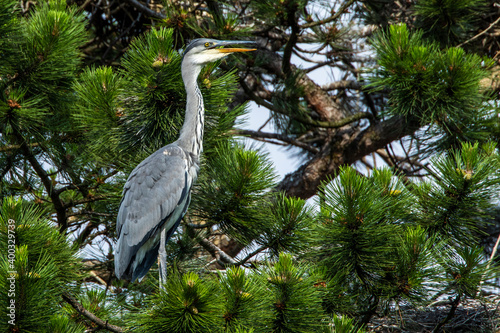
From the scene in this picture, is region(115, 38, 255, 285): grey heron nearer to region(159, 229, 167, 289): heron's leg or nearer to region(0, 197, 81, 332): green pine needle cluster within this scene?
region(159, 229, 167, 289): heron's leg

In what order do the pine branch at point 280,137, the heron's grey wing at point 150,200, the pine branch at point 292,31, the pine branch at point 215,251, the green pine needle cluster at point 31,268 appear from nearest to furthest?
the green pine needle cluster at point 31,268 < the heron's grey wing at point 150,200 < the pine branch at point 215,251 < the pine branch at point 292,31 < the pine branch at point 280,137

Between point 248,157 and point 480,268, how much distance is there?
1.31m

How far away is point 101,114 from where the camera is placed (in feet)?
10.3

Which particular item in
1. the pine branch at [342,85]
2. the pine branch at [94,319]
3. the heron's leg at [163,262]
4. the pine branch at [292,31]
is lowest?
the pine branch at [94,319]

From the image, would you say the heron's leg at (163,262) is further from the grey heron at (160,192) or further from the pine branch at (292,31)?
the pine branch at (292,31)

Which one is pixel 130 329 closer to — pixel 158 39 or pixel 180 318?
pixel 180 318

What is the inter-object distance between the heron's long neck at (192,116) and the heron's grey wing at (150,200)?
0.27 ft

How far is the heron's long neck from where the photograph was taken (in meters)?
3.21

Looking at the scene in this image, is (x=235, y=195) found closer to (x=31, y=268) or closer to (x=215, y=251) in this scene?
(x=215, y=251)

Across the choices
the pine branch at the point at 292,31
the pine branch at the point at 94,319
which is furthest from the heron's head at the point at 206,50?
the pine branch at the point at 94,319

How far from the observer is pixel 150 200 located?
10.7ft

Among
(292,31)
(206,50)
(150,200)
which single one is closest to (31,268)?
(150,200)

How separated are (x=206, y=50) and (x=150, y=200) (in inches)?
40.8

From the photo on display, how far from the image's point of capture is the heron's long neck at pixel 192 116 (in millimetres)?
3205
